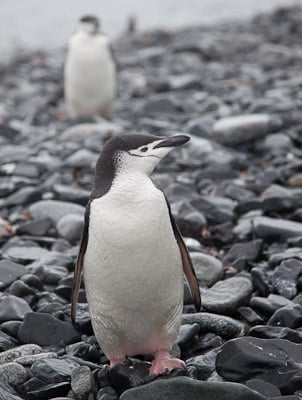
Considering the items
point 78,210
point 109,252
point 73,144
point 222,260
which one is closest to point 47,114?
point 73,144

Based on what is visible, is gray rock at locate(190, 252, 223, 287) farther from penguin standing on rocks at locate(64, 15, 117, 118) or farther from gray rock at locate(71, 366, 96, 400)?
penguin standing on rocks at locate(64, 15, 117, 118)

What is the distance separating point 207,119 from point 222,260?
13.9 feet

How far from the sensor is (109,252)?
3.51 m

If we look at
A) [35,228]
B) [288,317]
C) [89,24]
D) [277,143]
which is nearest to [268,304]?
Result: [288,317]

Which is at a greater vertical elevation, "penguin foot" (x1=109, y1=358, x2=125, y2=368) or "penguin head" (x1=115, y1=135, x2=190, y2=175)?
"penguin head" (x1=115, y1=135, x2=190, y2=175)

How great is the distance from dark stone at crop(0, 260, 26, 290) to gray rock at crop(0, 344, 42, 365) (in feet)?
2.76

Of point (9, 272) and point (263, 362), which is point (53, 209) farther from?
point (263, 362)

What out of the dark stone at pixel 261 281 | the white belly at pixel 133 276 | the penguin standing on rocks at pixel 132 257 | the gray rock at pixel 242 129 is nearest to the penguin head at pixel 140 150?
the penguin standing on rocks at pixel 132 257

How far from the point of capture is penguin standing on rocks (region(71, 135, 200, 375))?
348cm

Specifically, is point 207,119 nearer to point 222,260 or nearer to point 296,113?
point 296,113

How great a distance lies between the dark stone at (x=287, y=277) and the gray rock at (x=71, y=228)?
1629 millimetres

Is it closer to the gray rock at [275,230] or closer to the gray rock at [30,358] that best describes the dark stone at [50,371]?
the gray rock at [30,358]

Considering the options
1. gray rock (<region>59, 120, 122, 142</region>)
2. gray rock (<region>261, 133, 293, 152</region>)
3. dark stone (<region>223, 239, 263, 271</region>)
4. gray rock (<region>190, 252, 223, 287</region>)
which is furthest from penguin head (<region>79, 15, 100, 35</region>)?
gray rock (<region>190, 252, 223, 287</region>)

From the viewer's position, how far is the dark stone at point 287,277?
14.5 ft
